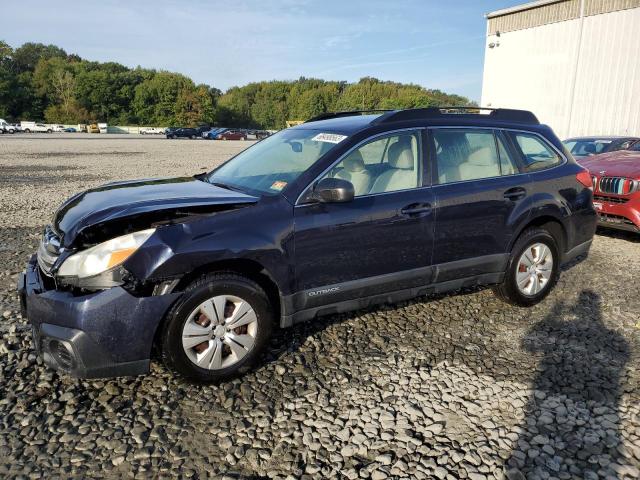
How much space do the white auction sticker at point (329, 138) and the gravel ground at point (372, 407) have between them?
153 centimetres

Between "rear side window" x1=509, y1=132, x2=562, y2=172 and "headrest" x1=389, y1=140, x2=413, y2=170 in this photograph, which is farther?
"rear side window" x1=509, y1=132, x2=562, y2=172

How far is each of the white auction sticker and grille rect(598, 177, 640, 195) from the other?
16.4ft

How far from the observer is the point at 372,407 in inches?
121

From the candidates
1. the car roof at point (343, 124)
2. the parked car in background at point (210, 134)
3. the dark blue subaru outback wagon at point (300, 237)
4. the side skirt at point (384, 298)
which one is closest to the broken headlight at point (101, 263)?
the dark blue subaru outback wagon at point (300, 237)

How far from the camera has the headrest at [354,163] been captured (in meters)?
3.74

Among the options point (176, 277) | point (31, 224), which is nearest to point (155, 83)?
point (31, 224)

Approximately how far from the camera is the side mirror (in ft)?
11.1

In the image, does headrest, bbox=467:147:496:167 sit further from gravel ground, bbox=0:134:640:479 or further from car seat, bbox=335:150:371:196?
gravel ground, bbox=0:134:640:479

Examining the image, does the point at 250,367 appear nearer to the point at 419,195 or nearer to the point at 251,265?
the point at 251,265

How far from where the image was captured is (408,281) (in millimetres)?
3943

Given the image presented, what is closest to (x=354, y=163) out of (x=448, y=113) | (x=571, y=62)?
(x=448, y=113)

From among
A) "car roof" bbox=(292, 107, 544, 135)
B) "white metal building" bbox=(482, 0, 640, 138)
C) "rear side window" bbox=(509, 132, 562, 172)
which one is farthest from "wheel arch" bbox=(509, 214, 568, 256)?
"white metal building" bbox=(482, 0, 640, 138)

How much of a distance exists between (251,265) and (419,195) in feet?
4.79

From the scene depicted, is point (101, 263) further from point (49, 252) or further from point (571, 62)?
point (571, 62)
